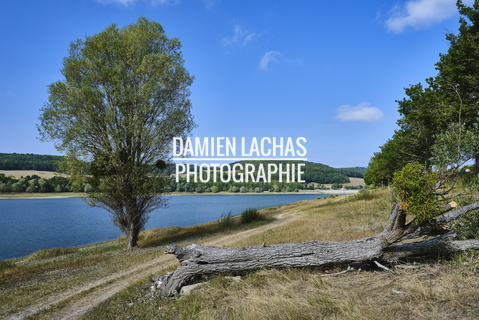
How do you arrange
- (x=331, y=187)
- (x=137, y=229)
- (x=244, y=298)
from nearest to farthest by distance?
(x=244, y=298)
(x=137, y=229)
(x=331, y=187)

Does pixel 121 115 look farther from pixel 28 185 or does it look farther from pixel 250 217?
pixel 28 185

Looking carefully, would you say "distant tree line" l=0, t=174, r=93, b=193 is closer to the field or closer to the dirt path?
the dirt path

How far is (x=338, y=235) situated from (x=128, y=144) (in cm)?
1444

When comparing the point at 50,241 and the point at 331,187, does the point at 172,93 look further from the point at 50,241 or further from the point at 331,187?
the point at 331,187

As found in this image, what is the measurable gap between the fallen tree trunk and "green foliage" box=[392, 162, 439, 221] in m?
0.51

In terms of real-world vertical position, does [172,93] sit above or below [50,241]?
above

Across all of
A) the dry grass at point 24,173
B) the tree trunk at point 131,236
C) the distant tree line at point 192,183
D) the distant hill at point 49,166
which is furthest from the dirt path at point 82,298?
the dry grass at point 24,173

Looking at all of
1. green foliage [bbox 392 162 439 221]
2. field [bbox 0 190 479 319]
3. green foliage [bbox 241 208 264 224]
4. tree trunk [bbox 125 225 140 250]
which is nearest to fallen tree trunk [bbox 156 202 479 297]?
field [bbox 0 190 479 319]

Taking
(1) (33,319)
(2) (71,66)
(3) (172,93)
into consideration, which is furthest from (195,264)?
(2) (71,66)

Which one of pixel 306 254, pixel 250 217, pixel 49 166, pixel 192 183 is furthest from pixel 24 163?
pixel 306 254

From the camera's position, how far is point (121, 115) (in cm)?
2002

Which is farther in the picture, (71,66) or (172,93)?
(172,93)

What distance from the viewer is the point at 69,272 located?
13875 mm

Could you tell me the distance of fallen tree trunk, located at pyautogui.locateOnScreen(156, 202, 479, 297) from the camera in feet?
26.9
